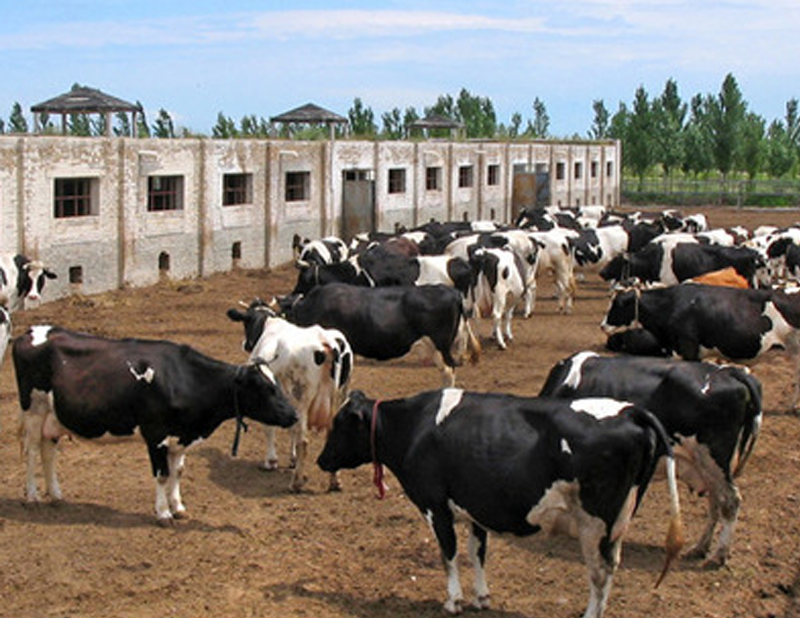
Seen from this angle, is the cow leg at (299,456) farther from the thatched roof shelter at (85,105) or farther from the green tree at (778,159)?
the green tree at (778,159)

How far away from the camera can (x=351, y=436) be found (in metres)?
8.07

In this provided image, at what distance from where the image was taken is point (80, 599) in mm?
7480

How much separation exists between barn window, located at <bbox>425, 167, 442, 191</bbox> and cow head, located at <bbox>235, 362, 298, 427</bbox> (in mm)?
29766

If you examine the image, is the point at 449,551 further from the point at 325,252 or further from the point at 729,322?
the point at 325,252

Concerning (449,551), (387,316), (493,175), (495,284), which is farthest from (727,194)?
(449,551)

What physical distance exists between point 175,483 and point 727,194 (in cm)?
5438

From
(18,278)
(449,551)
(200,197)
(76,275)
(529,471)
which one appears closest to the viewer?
(529,471)

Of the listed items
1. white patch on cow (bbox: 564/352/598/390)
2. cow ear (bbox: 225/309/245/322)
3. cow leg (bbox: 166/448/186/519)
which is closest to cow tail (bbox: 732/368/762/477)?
white patch on cow (bbox: 564/352/598/390)

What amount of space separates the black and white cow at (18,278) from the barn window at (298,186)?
13098 mm

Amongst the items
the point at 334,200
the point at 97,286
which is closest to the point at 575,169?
the point at 334,200

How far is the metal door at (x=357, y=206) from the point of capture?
32875mm

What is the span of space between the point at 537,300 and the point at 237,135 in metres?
13.8

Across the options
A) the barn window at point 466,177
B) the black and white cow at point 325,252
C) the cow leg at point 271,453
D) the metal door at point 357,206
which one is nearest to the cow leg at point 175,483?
the cow leg at point 271,453

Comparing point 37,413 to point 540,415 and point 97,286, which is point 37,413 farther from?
point 97,286
